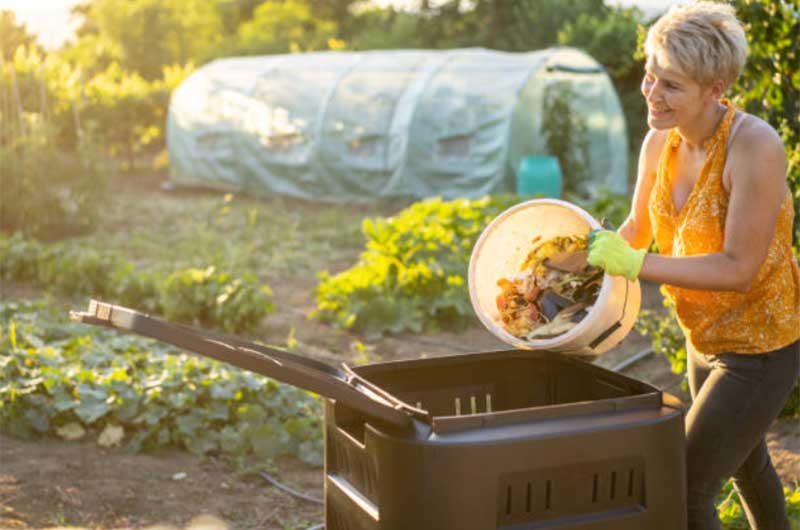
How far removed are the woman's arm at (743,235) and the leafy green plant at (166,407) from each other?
2.34m

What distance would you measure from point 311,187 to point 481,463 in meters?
11.6

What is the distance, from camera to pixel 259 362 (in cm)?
192

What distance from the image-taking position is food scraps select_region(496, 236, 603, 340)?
91.0 inches

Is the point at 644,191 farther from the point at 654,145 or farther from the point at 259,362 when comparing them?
the point at 259,362

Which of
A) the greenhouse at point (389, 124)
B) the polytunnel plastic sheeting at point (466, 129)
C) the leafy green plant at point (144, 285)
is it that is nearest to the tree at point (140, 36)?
the greenhouse at point (389, 124)

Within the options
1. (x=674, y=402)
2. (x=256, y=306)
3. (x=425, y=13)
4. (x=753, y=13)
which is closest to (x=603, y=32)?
(x=425, y=13)

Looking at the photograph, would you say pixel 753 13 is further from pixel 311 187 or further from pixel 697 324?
pixel 311 187

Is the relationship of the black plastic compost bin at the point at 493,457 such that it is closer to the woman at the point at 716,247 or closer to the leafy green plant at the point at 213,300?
the woman at the point at 716,247

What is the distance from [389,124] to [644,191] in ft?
34.0

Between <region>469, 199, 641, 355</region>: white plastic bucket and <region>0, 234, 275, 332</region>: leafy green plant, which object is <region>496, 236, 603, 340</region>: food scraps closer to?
<region>469, 199, 641, 355</region>: white plastic bucket

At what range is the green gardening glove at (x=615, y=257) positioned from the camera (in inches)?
83.7

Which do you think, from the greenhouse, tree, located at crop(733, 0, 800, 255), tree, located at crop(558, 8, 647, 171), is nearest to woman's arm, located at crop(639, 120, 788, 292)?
tree, located at crop(733, 0, 800, 255)

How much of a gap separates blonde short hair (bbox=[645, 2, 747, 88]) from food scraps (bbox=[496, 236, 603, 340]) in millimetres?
428

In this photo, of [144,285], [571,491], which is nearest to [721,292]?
[571,491]
